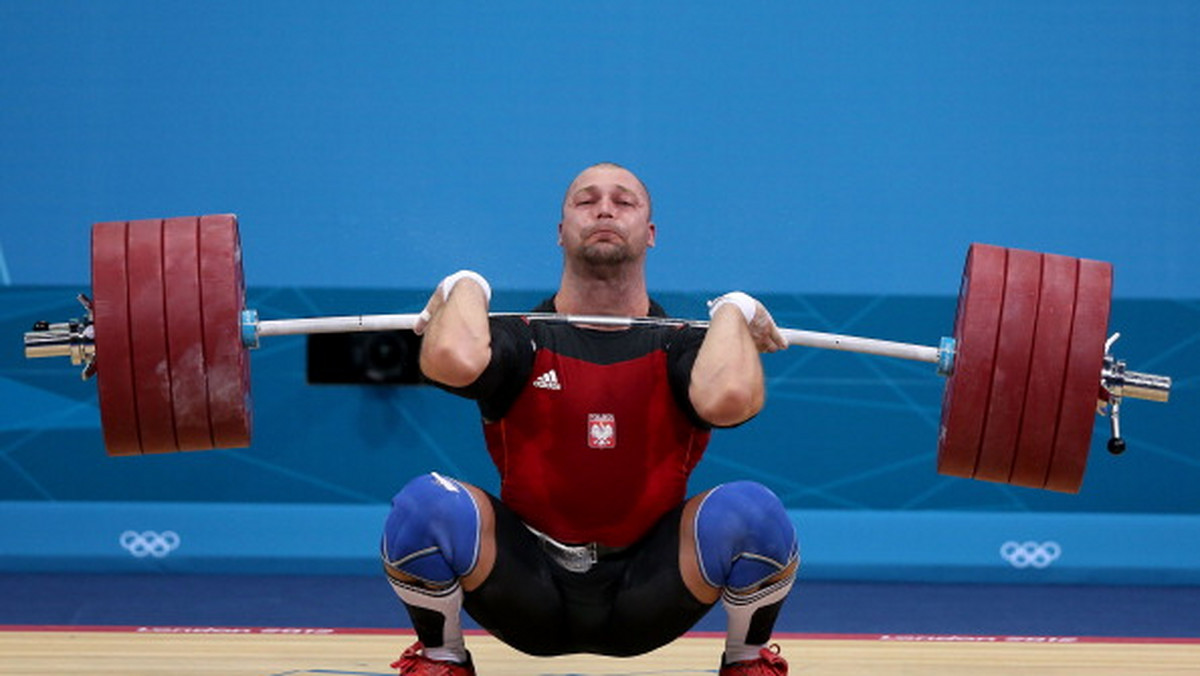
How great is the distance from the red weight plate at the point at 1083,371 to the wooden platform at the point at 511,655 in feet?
2.23

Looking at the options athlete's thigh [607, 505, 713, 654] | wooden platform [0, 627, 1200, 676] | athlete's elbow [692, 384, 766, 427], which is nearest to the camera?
athlete's elbow [692, 384, 766, 427]

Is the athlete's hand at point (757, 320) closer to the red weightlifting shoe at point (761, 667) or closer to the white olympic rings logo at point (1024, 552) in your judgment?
the red weightlifting shoe at point (761, 667)

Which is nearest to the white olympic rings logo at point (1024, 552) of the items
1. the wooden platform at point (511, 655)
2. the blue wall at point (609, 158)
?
the blue wall at point (609, 158)

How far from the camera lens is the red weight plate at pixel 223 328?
8.80 ft

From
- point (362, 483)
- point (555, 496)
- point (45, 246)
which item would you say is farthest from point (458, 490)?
point (45, 246)

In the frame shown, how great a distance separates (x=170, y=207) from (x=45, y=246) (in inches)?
15.5

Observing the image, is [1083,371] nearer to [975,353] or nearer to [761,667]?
[975,353]

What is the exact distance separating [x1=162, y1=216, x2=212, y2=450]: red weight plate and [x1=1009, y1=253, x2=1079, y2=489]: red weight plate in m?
1.44

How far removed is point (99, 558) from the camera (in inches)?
179

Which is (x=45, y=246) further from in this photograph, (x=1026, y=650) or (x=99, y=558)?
(x=1026, y=650)

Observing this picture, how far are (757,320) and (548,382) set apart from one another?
1.21 ft

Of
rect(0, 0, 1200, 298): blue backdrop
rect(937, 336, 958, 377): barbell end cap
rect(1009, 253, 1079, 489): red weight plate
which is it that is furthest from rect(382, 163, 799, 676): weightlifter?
rect(0, 0, 1200, 298): blue backdrop

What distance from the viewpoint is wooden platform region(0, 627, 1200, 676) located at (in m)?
3.11

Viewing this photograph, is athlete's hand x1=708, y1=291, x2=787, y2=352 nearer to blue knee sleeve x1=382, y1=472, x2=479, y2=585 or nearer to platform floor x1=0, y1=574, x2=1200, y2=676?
blue knee sleeve x1=382, y1=472, x2=479, y2=585
